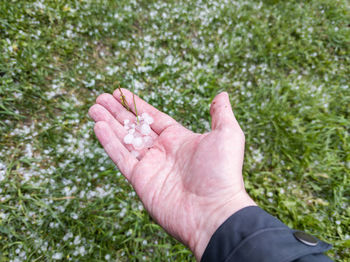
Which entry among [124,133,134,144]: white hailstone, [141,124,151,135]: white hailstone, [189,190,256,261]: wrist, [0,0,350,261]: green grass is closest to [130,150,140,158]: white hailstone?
[124,133,134,144]: white hailstone

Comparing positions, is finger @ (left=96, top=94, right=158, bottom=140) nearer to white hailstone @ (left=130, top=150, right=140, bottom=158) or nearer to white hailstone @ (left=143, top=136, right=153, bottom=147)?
white hailstone @ (left=143, top=136, right=153, bottom=147)

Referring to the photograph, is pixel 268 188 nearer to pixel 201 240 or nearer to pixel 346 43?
pixel 201 240

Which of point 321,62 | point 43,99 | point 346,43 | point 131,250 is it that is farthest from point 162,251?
point 346,43

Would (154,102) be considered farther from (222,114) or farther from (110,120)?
(222,114)

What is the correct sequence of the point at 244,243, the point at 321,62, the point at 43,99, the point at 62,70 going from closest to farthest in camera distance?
the point at 244,243, the point at 43,99, the point at 62,70, the point at 321,62

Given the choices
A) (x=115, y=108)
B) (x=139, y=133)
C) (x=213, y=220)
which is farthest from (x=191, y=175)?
(x=115, y=108)

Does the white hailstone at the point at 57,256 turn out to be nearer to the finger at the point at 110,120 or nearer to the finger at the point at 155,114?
the finger at the point at 110,120
